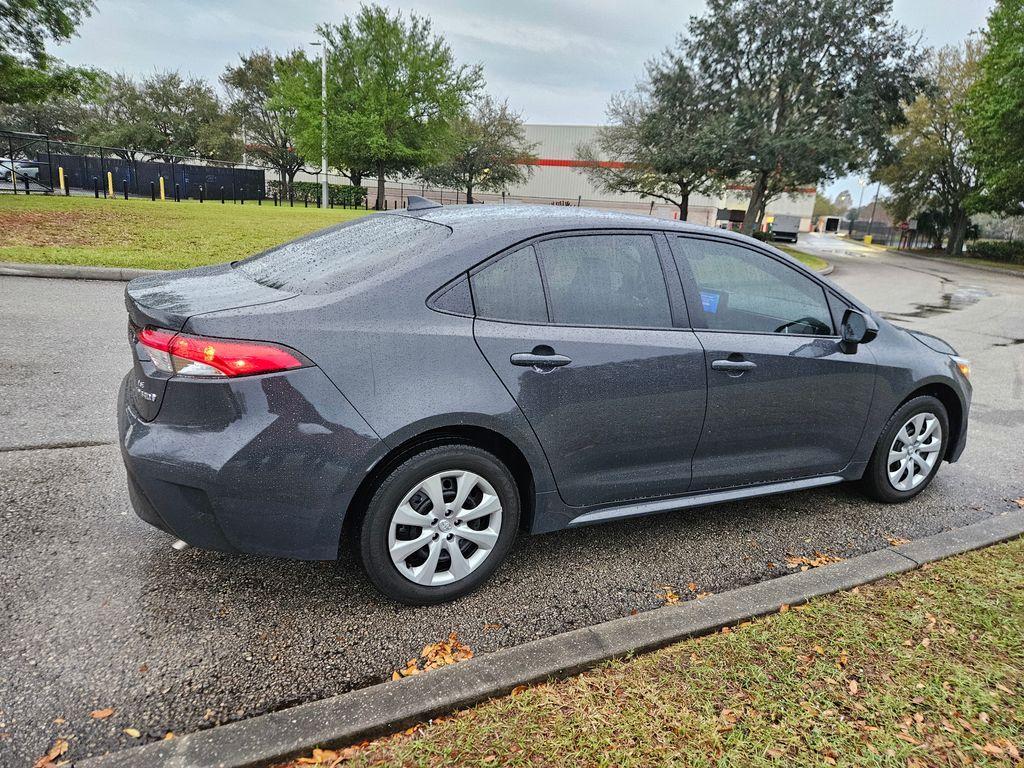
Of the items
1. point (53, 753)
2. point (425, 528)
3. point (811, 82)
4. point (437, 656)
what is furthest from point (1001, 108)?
point (53, 753)

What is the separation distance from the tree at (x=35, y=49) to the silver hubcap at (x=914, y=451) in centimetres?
2326

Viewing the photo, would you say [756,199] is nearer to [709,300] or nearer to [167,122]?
[709,300]

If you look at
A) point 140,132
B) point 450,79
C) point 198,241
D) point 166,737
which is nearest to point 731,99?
point 450,79

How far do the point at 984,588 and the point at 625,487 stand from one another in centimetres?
171

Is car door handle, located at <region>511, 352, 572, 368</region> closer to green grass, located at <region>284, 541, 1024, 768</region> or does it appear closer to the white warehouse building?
green grass, located at <region>284, 541, 1024, 768</region>

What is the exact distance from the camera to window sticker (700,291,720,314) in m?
3.29

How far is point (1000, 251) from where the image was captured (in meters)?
37.2

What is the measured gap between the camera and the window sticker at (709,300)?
329 centimetres

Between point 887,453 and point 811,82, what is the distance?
97.4ft

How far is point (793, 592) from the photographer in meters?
2.94

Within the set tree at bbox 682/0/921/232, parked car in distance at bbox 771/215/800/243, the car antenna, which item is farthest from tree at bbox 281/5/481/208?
the car antenna

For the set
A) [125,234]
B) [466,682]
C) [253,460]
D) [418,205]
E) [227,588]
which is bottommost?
[227,588]

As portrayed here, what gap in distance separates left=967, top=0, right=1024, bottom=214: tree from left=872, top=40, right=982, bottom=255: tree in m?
2.64

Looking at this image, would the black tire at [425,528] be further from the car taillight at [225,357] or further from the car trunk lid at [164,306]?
the car trunk lid at [164,306]
